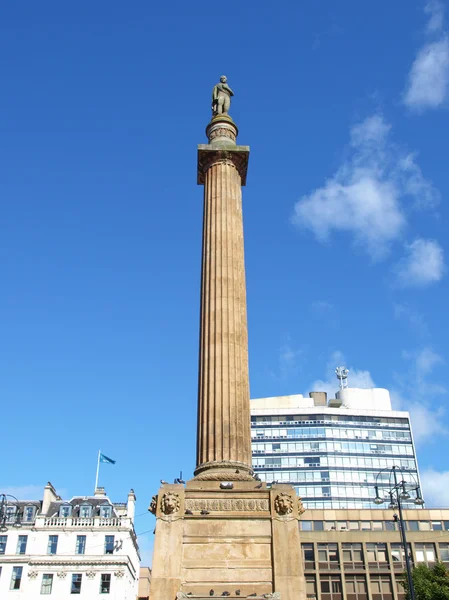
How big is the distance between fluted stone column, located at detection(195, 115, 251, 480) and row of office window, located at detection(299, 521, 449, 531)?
157ft

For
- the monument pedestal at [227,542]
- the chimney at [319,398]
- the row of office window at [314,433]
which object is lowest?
the monument pedestal at [227,542]

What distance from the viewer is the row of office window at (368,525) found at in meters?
64.3

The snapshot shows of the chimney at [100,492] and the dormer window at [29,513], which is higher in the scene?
the chimney at [100,492]

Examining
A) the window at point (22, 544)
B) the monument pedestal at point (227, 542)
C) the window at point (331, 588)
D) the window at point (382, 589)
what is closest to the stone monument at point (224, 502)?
the monument pedestal at point (227, 542)

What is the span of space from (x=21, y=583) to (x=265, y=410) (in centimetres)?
5844

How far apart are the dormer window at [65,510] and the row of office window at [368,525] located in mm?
22983

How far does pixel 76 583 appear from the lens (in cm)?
5528

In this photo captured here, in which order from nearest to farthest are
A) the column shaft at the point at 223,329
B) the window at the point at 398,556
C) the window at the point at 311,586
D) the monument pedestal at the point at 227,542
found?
the monument pedestal at the point at 227,542 < the column shaft at the point at 223,329 < the window at the point at 311,586 < the window at the point at 398,556

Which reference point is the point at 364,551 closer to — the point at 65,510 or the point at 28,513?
the point at 65,510

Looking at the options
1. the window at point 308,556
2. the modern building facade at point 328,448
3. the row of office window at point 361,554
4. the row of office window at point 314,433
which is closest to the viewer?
the row of office window at point 361,554

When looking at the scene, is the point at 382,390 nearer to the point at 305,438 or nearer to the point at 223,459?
the point at 305,438

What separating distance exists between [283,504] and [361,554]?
49.3m

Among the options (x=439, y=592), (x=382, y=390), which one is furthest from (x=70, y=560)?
(x=382, y=390)

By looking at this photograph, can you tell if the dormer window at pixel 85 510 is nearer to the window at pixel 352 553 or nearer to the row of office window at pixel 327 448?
the window at pixel 352 553
